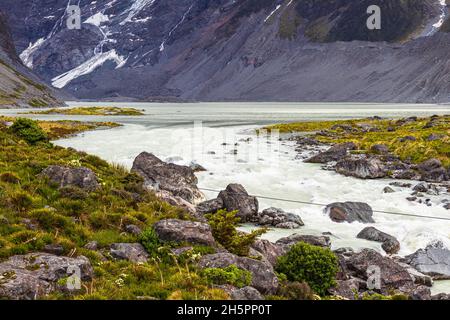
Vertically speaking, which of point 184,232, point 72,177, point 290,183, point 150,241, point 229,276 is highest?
point 72,177

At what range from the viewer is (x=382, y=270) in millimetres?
15617

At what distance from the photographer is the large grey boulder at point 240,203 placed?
2411 centimetres

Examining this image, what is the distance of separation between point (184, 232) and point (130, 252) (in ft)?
6.49

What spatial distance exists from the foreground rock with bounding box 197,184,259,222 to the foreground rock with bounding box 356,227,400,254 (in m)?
A: 5.81

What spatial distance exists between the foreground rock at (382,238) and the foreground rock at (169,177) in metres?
9.69

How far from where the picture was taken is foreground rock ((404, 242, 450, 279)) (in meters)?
17.0

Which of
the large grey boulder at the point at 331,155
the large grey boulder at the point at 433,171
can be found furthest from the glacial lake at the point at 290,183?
the large grey boulder at the point at 433,171

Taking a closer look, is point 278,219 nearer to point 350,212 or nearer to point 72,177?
point 350,212

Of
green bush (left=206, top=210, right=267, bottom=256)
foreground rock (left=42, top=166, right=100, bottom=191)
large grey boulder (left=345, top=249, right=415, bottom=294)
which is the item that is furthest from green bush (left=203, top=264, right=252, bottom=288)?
foreground rock (left=42, top=166, right=100, bottom=191)

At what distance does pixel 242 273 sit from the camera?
479 inches

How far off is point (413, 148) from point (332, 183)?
52.0 feet

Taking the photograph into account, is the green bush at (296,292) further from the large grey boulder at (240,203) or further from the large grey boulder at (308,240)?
the large grey boulder at (240,203)

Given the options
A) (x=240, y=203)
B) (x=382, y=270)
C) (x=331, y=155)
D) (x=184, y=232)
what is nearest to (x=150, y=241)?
(x=184, y=232)

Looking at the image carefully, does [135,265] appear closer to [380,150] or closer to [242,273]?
[242,273]
